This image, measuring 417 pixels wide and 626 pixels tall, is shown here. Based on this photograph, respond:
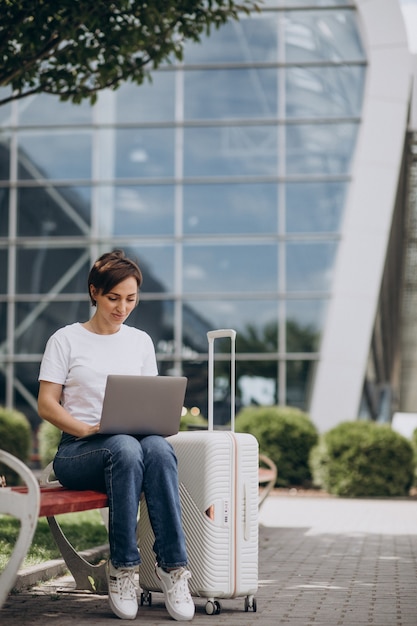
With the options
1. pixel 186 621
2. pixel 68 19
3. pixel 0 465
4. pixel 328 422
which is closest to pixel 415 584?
pixel 186 621

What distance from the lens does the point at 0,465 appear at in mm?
15914

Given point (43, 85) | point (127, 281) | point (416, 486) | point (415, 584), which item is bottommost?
point (416, 486)

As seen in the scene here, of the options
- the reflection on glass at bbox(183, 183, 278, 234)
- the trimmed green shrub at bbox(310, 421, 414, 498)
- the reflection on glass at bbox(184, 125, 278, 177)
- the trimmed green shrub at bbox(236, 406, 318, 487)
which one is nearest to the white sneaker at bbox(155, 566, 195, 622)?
the trimmed green shrub at bbox(310, 421, 414, 498)

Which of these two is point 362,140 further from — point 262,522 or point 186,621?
point 186,621

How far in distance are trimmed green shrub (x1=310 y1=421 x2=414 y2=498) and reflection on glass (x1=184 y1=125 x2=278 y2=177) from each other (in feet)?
20.5

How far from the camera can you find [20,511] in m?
4.75

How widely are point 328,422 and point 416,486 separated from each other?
2.46 m

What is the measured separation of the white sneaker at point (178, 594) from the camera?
530 cm

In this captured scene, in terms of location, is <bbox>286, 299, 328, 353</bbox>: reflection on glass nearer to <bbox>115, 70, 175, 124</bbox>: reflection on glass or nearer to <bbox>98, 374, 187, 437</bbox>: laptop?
<bbox>115, 70, 175, 124</bbox>: reflection on glass

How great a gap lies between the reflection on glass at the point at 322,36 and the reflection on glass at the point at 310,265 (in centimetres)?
360

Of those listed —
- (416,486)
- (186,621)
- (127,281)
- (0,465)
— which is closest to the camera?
(186,621)

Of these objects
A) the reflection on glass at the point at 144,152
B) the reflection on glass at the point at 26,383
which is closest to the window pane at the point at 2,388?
the reflection on glass at the point at 26,383

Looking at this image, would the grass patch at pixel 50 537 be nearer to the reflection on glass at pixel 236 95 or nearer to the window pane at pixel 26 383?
the window pane at pixel 26 383

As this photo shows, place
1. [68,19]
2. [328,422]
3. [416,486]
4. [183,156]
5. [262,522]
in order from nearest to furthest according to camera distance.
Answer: [68,19], [262,522], [416,486], [328,422], [183,156]
